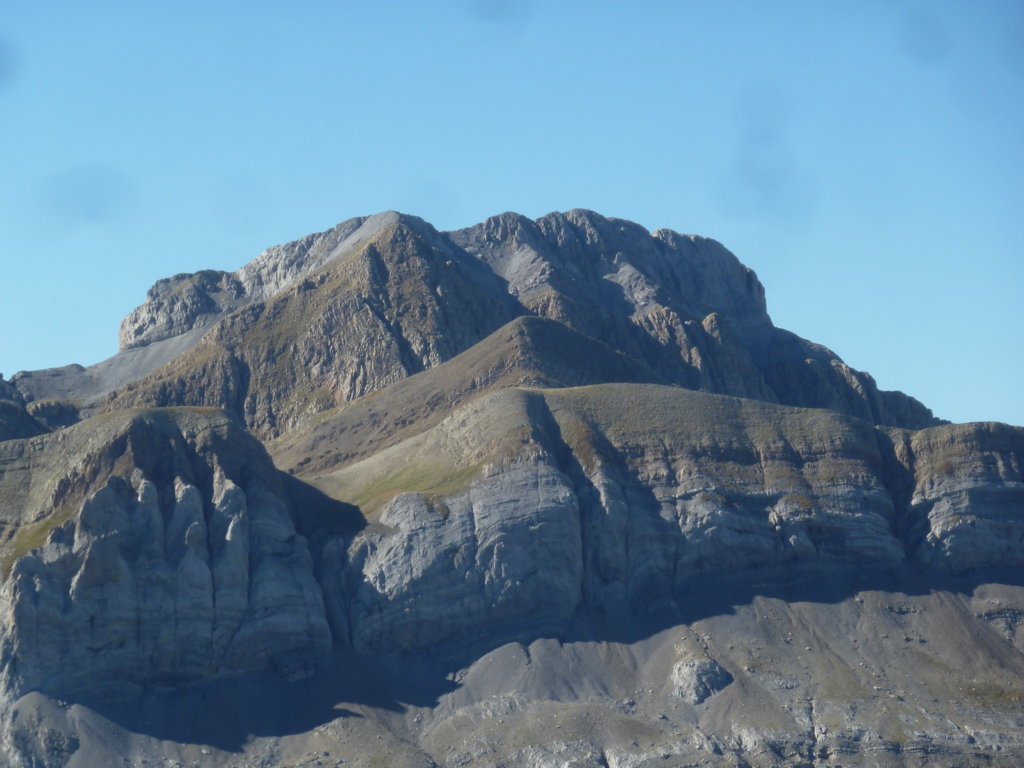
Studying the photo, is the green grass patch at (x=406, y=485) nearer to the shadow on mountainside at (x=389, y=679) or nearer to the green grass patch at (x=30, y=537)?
the shadow on mountainside at (x=389, y=679)

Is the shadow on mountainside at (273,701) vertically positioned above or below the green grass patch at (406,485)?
below

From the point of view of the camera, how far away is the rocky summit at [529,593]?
143750 millimetres

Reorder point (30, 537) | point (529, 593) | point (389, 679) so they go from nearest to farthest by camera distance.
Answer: point (389, 679) < point (30, 537) < point (529, 593)

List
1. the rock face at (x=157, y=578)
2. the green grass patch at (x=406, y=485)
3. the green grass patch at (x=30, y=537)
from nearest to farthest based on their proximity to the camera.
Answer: the rock face at (x=157, y=578)
the green grass patch at (x=30, y=537)
the green grass patch at (x=406, y=485)

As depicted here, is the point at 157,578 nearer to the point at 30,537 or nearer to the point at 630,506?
the point at 30,537

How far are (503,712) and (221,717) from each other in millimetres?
23602

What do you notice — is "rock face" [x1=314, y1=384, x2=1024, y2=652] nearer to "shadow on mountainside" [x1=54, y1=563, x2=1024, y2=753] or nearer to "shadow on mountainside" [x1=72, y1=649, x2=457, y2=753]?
"shadow on mountainside" [x1=54, y1=563, x2=1024, y2=753]

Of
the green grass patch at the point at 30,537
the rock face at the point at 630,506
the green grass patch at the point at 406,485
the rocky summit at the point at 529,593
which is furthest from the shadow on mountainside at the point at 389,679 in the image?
the green grass patch at the point at 406,485

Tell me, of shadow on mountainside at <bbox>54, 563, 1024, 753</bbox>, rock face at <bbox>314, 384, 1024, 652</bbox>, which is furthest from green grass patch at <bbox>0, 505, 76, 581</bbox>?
rock face at <bbox>314, 384, 1024, 652</bbox>

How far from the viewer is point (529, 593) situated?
158 meters

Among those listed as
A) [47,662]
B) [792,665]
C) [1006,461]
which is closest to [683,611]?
[792,665]

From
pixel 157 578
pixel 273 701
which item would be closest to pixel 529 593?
pixel 273 701

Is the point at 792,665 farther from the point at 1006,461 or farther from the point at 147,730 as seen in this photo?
the point at 147,730

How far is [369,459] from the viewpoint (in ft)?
635
